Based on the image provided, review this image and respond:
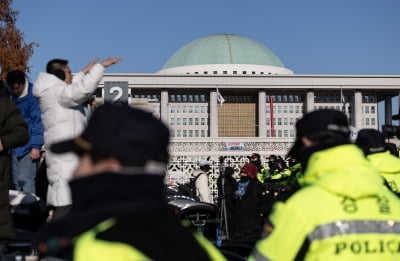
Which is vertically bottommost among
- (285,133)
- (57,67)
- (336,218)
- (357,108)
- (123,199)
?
(285,133)

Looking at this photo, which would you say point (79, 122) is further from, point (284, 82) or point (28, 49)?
point (284, 82)

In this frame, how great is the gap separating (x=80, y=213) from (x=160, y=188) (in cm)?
24

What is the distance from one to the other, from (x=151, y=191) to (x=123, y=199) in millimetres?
80

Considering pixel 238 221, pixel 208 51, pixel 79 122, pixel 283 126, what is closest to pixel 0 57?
pixel 238 221

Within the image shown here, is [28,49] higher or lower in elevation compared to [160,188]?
higher

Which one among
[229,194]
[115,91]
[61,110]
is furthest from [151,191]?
[229,194]

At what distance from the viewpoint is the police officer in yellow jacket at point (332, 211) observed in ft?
9.11

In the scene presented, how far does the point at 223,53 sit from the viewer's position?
117 m

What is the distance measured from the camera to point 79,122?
19.2 ft

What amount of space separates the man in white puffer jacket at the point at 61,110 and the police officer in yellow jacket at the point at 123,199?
3.55 m

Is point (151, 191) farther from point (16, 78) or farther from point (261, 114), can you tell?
point (261, 114)

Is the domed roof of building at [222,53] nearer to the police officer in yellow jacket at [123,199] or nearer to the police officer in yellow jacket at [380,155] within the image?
the police officer in yellow jacket at [380,155]

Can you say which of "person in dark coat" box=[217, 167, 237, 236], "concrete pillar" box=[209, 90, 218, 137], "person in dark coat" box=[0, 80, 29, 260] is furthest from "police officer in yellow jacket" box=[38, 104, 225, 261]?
"concrete pillar" box=[209, 90, 218, 137]

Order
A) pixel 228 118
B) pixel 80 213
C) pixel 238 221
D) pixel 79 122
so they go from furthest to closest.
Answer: pixel 228 118
pixel 238 221
pixel 79 122
pixel 80 213
